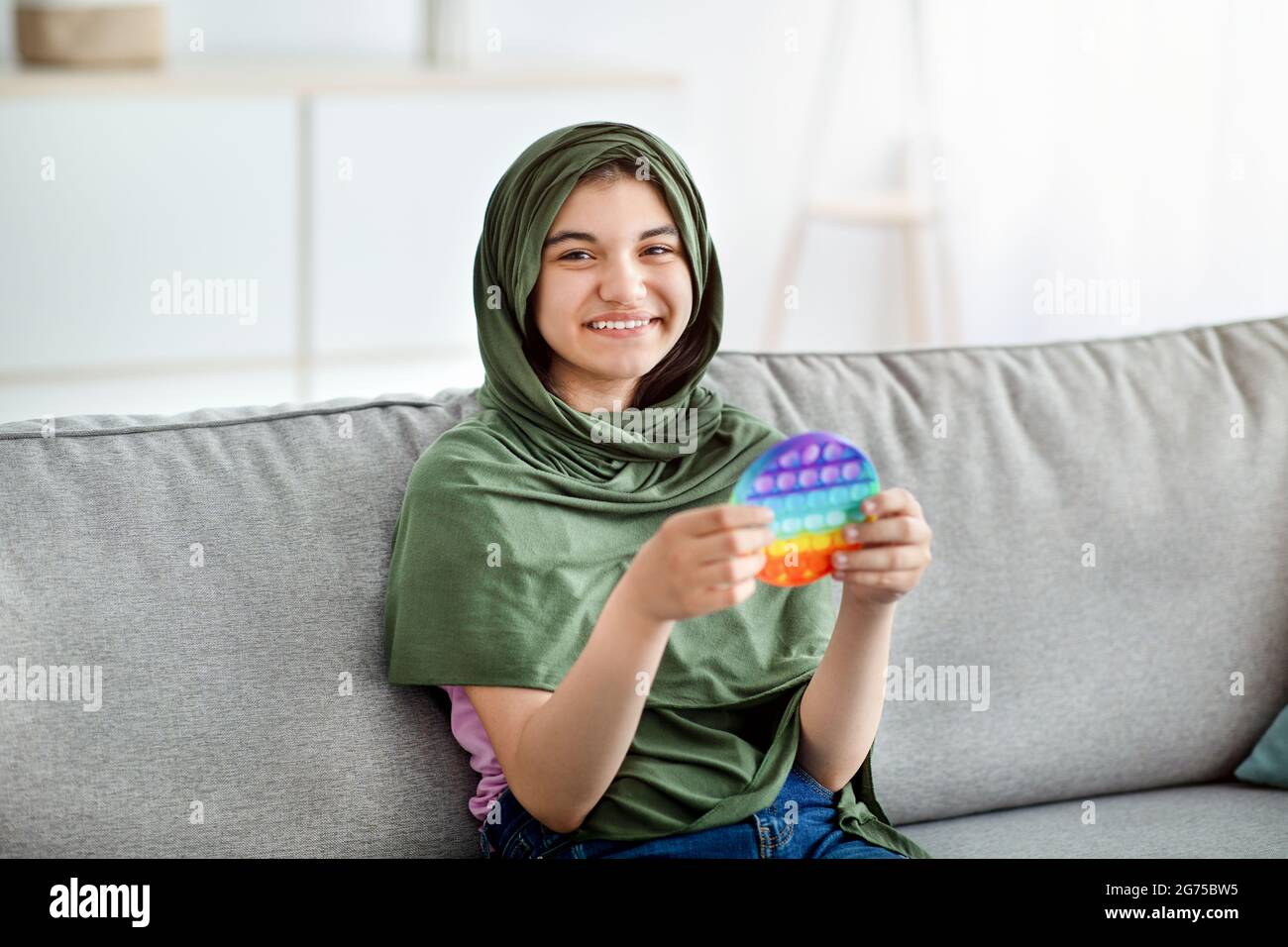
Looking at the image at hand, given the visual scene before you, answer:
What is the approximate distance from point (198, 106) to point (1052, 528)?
245 cm

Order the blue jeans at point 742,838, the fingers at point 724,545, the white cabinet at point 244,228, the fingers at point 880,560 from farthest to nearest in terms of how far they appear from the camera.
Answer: the white cabinet at point 244,228
the blue jeans at point 742,838
the fingers at point 880,560
the fingers at point 724,545

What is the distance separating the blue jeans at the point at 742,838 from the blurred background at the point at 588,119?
6.78ft

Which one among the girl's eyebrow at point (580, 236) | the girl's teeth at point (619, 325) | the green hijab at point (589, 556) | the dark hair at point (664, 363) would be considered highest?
the girl's eyebrow at point (580, 236)

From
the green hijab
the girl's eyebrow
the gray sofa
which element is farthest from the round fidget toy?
the gray sofa

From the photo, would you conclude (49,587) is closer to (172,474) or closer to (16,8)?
(172,474)

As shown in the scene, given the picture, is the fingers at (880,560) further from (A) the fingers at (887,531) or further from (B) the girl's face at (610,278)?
(B) the girl's face at (610,278)

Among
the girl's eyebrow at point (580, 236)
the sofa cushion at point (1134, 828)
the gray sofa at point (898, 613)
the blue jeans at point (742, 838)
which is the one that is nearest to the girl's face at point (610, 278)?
the girl's eyebrow at point (580, 236)

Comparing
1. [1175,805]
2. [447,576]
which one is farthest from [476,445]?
[1175,805]

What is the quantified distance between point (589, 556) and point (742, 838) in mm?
313

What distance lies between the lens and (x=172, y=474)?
1.52 metres

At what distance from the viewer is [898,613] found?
1.73 m

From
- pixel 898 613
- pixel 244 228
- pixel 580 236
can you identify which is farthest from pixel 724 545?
pixel 244 228

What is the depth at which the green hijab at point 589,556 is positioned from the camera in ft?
4.50

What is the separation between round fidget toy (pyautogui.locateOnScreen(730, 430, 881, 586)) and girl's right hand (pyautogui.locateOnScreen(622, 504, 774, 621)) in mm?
59
